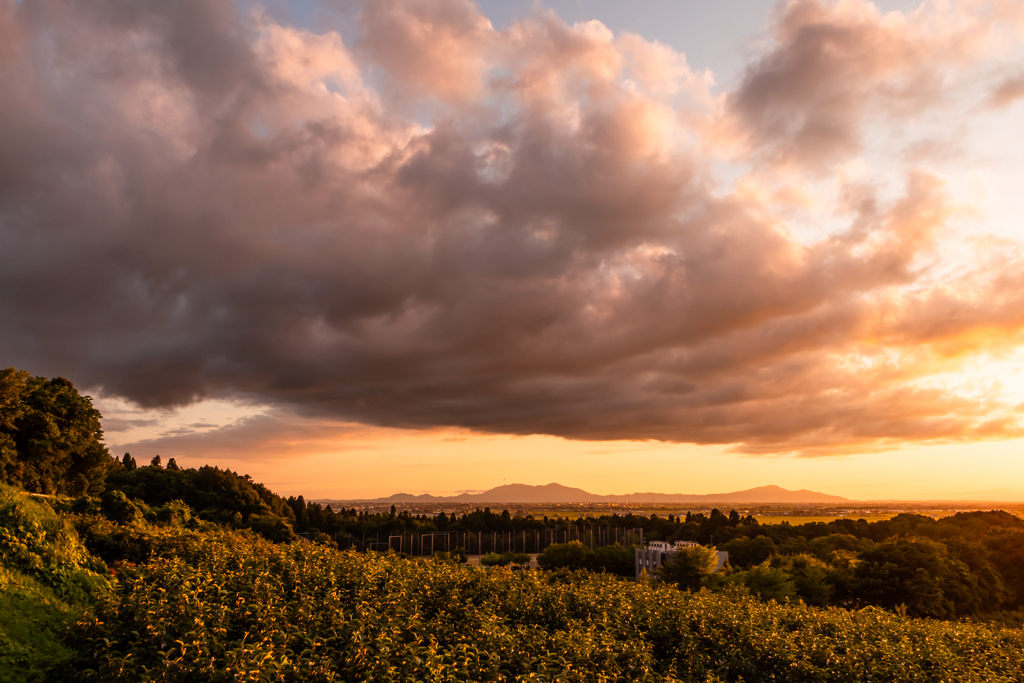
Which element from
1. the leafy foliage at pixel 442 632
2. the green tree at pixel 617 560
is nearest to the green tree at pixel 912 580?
the green tree at pixel 617 560

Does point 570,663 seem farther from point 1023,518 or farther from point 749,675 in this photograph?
point 1023,518

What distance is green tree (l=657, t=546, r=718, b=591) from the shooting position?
36500 mm

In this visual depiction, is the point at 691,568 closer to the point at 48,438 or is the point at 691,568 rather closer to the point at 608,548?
the point at 608,548

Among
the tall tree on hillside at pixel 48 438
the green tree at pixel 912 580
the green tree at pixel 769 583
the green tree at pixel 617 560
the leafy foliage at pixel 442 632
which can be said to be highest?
the tall tree on hillside at pixel 48 438

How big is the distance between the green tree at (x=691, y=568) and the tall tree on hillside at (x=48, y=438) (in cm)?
3571

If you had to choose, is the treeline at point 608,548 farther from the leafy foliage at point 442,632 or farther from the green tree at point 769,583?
the leafy foliage at point 442,632

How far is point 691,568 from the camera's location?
36.7 meters

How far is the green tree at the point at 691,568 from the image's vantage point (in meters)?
36.5

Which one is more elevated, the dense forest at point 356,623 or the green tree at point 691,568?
the dense forest at point 356,623

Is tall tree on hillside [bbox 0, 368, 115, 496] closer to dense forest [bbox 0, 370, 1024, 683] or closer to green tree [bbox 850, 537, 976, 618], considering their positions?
dense forest [bbox 0, 370, 1024, 683]

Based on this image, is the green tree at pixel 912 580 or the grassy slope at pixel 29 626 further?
the green tree at pixel 912 580

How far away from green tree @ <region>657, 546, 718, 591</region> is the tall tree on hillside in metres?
35.7

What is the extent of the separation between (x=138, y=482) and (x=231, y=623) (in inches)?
1863

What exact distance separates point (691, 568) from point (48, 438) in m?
38.9
